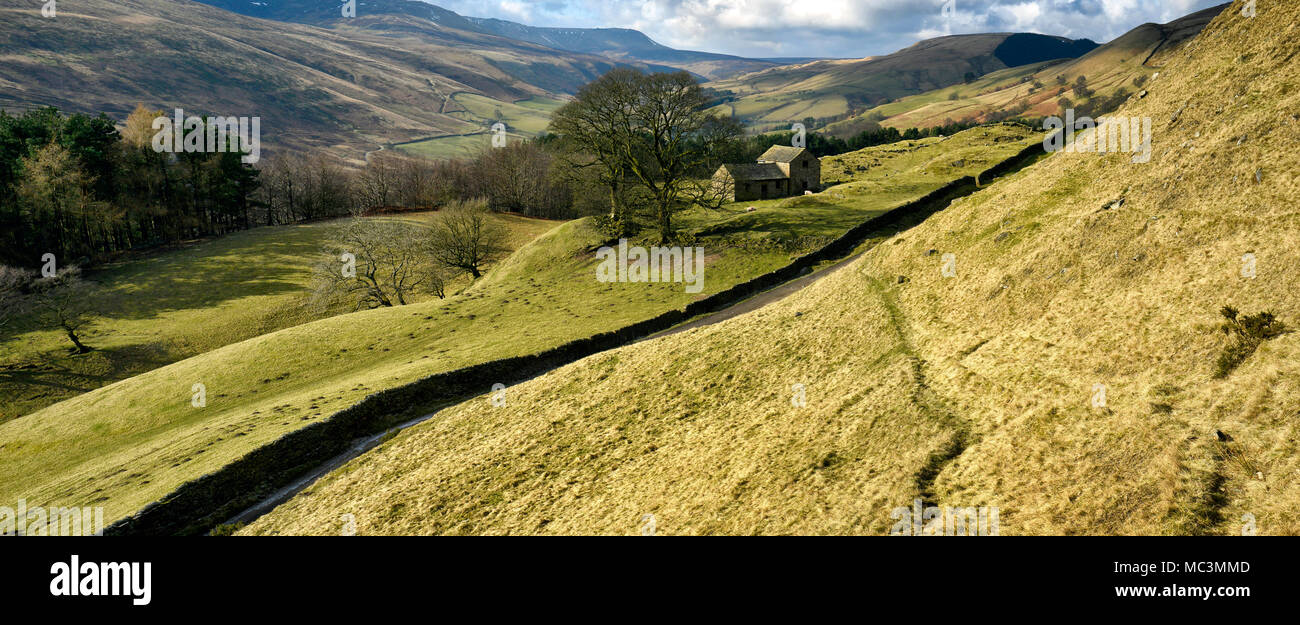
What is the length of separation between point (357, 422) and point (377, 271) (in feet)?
145

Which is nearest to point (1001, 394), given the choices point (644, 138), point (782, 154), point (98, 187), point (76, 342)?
point (644, 138)

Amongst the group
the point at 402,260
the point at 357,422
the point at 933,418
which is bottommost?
the point at 357,422

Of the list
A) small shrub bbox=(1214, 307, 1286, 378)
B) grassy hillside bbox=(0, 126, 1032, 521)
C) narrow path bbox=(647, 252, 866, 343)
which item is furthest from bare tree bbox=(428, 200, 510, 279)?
small shrub bbox=(1214, 307, 1286, 378)

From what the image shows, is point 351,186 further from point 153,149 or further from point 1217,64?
point 1217,64

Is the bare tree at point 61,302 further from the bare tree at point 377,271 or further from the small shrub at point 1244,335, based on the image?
the small shrub at point 1244,335

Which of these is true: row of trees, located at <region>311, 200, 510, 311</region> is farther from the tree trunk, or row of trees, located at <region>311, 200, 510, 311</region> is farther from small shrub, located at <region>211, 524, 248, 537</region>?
small shrub, located at <region>211, 524, 248, 537</region>

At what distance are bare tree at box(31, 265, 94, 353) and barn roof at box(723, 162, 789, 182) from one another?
76.5 metres

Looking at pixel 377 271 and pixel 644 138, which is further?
pixel 377 271

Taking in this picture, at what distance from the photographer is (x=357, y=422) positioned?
105 feet

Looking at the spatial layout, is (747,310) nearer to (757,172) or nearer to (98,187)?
(757,172)
